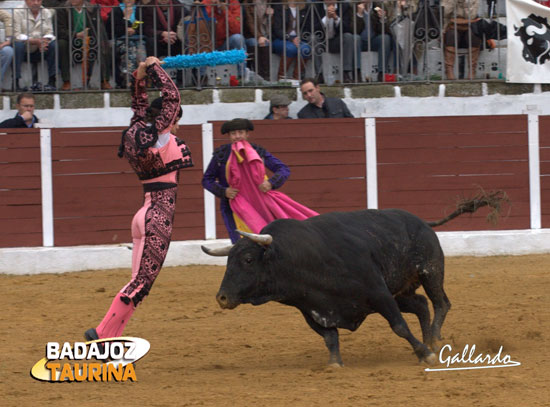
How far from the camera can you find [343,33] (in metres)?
11.2

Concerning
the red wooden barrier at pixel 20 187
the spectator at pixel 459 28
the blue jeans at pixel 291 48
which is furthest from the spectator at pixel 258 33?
the red wooden barrier at pixel 20 187

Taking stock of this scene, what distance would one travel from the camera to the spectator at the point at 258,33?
36.1 ft

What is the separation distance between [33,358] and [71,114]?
5335 millimetres

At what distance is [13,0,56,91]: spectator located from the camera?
1085 cm

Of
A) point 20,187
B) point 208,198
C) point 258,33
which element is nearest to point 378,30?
point 258,33

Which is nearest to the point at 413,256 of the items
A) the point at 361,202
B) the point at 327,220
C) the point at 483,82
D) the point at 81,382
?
the point at 327,220

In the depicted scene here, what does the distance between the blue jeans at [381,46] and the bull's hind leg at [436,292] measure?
5.63m

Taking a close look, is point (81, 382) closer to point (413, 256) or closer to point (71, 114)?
point (413, 256)

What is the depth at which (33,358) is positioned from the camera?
590 centimetres

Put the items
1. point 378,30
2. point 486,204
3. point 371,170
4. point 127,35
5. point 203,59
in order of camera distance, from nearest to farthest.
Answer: point 486,204
point 203,59
point 371,170
point 127,35
point 378,30

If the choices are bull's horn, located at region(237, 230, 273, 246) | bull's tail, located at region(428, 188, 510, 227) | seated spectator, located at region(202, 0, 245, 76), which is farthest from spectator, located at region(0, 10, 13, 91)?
bull's horn, located at region(237, 230, 273, 246)

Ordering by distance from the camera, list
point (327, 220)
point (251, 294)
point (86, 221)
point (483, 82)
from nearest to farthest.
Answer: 1. point (251, 294)
2. point (327, 220)
3. point (86, 221)
4. point (483, 82)

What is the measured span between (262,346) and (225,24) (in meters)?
5.46

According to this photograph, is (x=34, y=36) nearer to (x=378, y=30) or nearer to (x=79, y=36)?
(x=79, y=36)
